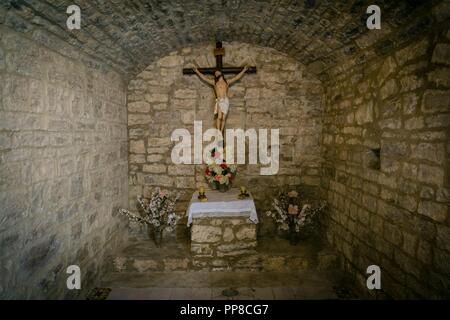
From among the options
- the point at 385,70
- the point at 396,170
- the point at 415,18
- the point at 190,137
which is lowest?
the point at 396,170

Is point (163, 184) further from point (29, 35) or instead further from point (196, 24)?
point (29, 35)

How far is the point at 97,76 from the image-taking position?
Answer: 4168mm

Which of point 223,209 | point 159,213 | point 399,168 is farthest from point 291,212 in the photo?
point 159,213

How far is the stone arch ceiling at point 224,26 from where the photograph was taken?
2709 mm

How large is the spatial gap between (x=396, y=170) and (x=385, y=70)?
3.66 ft

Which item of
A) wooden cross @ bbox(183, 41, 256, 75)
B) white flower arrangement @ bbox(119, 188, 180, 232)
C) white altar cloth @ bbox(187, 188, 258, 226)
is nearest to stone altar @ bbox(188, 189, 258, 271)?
white altar cloth @ bbox(187, 188, 258, 226)

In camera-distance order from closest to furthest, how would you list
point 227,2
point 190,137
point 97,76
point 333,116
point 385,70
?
point 385,70 → point 227,2 → point 97,76 → point 333,116 → point 190,137

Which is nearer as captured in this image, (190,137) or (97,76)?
(97,76)

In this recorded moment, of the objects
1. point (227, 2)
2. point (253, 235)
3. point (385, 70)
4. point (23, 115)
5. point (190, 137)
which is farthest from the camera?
point (190, 137)

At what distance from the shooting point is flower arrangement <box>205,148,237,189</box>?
492 centimetres

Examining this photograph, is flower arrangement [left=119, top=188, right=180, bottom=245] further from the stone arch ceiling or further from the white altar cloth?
the stone arch ceiling

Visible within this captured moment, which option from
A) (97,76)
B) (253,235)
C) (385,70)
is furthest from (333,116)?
(97,76)

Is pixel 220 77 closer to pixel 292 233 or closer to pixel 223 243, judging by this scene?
pixel 223 243

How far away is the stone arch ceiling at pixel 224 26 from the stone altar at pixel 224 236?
244 cm
